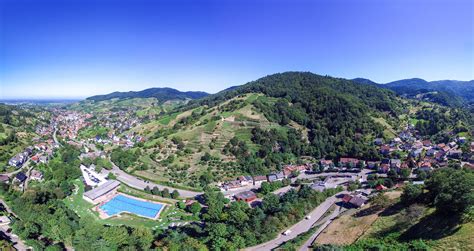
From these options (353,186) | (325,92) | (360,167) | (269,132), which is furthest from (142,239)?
(325,92)

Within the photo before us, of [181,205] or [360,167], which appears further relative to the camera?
[360,167]

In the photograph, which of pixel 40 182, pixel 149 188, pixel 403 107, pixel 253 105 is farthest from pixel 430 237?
pixel 403 107

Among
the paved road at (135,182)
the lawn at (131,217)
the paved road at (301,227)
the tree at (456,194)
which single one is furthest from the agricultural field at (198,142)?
the tree at (456,194)

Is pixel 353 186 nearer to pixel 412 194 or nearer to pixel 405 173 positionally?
pixel 405 173

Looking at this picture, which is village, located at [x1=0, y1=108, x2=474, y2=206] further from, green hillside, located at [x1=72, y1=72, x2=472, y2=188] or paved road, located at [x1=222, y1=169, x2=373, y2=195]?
green hillside, located at [x1=72, y1=72, x2=472, y2=188]

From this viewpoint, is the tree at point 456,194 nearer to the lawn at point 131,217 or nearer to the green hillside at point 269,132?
the lawn at point 131,217

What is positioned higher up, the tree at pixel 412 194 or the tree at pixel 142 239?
the tree at pixel 412 194
